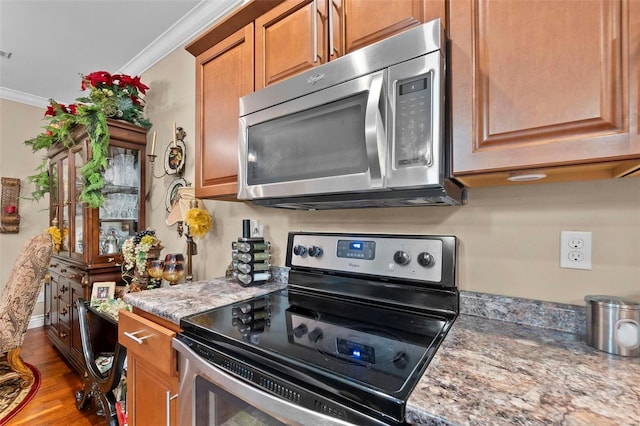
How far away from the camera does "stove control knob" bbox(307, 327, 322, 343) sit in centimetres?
84

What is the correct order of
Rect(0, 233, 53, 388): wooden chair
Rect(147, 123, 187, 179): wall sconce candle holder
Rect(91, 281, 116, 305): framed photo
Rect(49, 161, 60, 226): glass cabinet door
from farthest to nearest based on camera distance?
Rect(49, 161, 60, 226): glass cabinet door < Rect(147, 123, 187, 179): wall sconce candle holder < Rect(91, 281, 116, 305): framed photo < Rect(0, 233, 53, 388): wooden chair

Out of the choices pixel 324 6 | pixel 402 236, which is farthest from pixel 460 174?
pixel 324 6

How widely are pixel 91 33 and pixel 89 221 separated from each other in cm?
144

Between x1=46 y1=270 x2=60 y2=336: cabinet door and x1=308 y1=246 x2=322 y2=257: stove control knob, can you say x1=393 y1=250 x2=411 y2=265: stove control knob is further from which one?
x1=46 y1=270 x2=60 y2=336: cabinet door

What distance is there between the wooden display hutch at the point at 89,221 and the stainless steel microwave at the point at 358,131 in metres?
1.77

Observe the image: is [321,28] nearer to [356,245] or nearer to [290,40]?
[290,40]

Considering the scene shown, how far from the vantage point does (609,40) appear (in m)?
0.64

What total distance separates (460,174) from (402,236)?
0.39m

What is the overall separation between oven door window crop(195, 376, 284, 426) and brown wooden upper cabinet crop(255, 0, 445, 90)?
3.69ft

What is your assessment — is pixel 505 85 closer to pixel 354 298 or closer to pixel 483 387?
pixel 483 387

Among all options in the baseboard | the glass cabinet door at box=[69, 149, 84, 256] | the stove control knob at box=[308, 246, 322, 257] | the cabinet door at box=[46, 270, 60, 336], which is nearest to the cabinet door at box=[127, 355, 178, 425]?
the stove control knob at box=[308, 246, 322, 257]

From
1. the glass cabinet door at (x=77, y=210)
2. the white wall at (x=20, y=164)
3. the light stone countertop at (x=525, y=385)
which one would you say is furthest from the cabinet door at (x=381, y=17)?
the white wall at (x=20, y=164)

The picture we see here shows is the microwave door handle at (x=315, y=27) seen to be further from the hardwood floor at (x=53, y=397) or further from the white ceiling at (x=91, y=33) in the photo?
the hardwood floor at (x=53, y=397)

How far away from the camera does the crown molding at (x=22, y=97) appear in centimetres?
326
